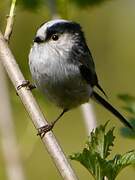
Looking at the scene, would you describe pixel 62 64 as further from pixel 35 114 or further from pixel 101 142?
pixel 101 142

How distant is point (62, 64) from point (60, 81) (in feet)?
0.26

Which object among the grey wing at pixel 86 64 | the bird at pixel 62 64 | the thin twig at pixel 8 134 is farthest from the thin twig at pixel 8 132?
the grey wing at pixel 86 64

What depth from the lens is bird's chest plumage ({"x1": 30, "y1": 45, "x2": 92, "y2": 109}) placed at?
2684 millimetres

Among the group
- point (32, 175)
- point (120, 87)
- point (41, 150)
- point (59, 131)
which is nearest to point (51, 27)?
point (32, 175)

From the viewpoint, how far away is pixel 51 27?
8.57 feet

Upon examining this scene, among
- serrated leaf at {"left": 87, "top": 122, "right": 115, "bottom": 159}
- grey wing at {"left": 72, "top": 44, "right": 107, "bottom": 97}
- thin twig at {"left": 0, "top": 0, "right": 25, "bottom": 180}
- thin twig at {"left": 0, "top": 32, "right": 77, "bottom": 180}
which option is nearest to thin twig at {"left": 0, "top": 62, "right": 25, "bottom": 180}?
thin twig at {"left": 0, "top": 0, "right": 25, "bottom": 180}

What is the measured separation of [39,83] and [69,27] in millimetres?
271

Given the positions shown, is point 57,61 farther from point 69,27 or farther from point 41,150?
point 41,150

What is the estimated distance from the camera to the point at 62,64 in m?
2.79

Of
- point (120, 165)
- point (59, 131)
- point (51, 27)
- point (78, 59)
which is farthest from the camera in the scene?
point (59, 131)

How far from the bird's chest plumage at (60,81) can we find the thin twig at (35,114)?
2.49 feet

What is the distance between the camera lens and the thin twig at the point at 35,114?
1612 mm

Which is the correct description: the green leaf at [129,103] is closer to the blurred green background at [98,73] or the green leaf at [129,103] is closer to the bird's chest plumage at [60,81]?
the bird's chest plumage at [60,81]

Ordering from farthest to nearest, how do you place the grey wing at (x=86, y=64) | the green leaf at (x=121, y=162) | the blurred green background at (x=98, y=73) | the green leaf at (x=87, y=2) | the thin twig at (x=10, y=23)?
1. the blurred green background at (x=98, y=73)
2. the grey wing at (x=86, y=64)
3. the green leaf at (x=87, y=2)
4. the thin twig at (x=10, y=23)
5. the green leaf at (x=121, y=162)
